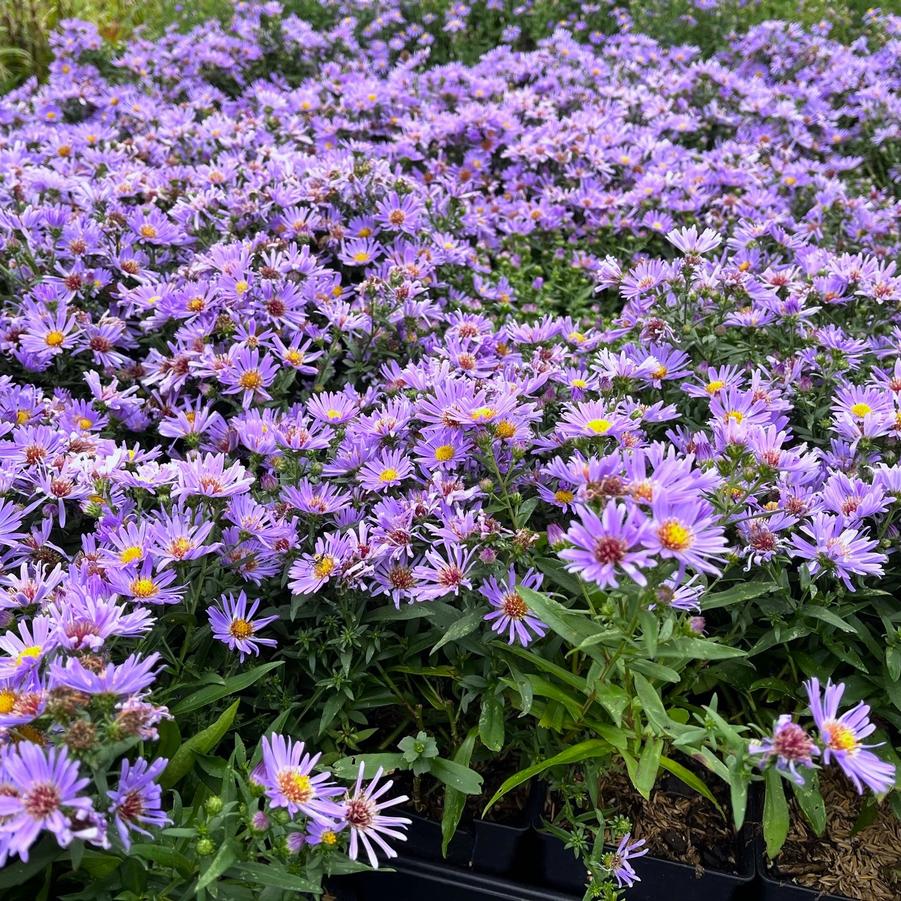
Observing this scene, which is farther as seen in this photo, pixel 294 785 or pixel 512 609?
pixel 512 609

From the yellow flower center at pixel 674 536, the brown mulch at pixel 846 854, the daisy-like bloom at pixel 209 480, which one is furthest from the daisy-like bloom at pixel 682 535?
the brown mulch at pixel 846 854

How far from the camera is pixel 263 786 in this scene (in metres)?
1.58

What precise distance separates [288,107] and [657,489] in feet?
12.1

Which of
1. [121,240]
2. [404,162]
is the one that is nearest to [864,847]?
[121,240]

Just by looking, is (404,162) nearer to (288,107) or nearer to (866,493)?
(288,107)

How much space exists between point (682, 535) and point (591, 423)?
0.63 metres

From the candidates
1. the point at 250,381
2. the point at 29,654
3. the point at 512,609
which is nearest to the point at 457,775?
the point at 512,609

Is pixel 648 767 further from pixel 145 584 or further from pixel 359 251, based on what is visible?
pixel 359 251

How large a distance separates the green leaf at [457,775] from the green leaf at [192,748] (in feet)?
1.55

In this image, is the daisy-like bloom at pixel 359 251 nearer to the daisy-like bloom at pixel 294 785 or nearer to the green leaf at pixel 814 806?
the daisy-like bloom at pixel 294 785

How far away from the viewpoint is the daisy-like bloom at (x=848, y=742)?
146cm

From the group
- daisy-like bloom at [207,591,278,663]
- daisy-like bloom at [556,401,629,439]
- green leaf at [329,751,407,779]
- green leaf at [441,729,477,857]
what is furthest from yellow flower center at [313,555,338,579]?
daisy-like bloom at [556,401,629,439]

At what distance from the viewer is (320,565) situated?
1936 mm

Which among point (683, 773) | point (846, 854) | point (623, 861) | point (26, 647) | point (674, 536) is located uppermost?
point (674, 536)
